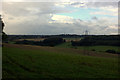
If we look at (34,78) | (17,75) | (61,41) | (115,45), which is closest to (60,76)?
(34,78)

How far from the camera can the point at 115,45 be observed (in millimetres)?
61094

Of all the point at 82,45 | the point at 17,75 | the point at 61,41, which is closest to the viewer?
the point at 17,75

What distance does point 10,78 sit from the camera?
1289 centimetres

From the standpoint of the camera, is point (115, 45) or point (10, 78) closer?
point (10, 78)

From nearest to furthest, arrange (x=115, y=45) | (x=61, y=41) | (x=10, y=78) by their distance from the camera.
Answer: (x=10, y=78) < (x=115, y=45) < (x=61, y=41)

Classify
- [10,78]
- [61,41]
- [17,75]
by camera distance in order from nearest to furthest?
[10,78] < [17,75] < [61,41]

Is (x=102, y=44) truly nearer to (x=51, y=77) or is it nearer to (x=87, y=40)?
(x=87, y=40)

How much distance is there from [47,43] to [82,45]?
615 inches

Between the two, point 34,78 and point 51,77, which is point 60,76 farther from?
point 34,78

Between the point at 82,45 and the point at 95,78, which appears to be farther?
the point at 82,45

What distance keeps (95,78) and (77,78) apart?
1689 millimetres

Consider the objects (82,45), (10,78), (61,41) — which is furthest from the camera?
(61,41)

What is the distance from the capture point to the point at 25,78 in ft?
43.1

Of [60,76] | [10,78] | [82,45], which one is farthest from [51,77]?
[82,45]
